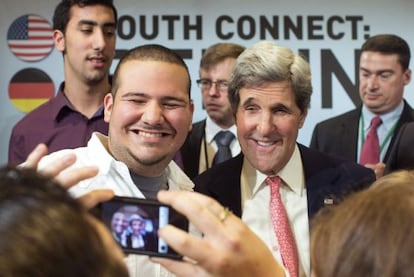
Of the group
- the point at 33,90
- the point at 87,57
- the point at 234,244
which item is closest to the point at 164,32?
the point at 33,90

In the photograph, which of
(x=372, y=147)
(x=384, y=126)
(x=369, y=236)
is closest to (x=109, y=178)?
(x=369, y=236)

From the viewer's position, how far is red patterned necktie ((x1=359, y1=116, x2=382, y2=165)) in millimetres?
3107

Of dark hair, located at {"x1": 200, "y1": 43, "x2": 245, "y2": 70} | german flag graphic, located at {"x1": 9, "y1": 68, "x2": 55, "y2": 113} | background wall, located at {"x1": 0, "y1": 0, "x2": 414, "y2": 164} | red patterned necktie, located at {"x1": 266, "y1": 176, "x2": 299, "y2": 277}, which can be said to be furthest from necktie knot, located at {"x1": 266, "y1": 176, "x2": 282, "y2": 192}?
german flag graphic, located at {"x1": 9, "y1": 68, "x2": 55, "y2": 113}

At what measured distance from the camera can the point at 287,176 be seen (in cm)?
214

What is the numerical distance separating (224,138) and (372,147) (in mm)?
641

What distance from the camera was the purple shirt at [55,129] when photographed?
8.13ft

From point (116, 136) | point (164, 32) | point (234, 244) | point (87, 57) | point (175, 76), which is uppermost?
point (164, 32)

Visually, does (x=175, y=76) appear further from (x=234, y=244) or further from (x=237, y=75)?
(x=234, y=244)

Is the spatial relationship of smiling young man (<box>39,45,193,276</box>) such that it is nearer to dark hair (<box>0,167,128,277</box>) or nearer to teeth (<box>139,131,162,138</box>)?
teeth (<box>139,131,162,138</box>)

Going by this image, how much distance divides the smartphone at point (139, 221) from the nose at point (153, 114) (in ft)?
2.17

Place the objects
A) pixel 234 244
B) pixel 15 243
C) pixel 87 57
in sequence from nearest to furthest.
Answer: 1. pixel 15 243
2. pixel 234 244
3. pixel 87 57

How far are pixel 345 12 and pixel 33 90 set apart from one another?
5.08 feet

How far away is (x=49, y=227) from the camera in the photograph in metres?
0.67

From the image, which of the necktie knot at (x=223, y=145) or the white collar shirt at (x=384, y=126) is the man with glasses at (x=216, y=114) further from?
the white collar shirt at (x=384, y=126)
